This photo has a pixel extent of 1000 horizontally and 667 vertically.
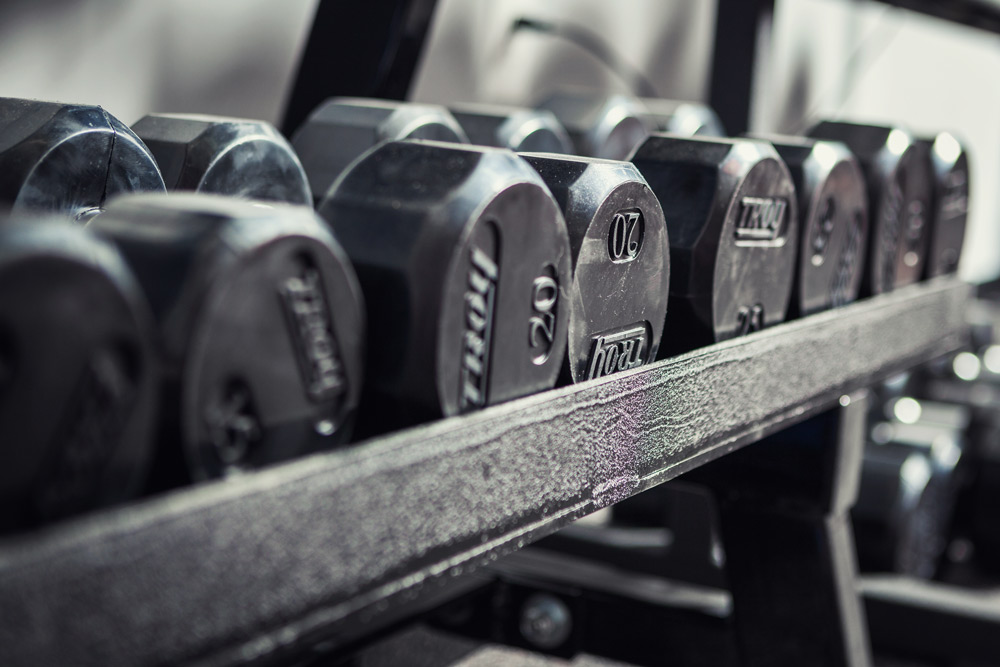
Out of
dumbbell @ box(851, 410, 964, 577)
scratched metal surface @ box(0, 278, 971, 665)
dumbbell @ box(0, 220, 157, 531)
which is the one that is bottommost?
dumbbell @ box(851, 410, 964, 577)

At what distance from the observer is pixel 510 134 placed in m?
0.86

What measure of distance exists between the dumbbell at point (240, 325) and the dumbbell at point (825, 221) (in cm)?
48

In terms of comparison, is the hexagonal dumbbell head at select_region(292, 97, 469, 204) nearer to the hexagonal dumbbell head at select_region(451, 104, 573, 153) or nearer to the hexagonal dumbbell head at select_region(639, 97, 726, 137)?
the hexagonal dumbbell head at select_region(451, 104, 573, 153)

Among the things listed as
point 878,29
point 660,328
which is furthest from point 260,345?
point 878,29

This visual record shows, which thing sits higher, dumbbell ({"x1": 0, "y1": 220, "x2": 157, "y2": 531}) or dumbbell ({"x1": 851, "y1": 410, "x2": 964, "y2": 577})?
dumbbell ({"x1": 0, "y1": 220, "x2": 157, "y2": 531})

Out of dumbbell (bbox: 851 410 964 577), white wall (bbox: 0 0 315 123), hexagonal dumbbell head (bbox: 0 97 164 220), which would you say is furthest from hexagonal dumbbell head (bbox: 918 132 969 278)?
hexagonal dumbbell head (bbox: 0 97 164 220)

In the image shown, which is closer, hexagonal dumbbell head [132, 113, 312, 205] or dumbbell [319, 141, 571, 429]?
dumbbell [319, 141, 571, 429]

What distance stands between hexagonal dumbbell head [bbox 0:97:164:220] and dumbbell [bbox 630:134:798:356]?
12.1 inches

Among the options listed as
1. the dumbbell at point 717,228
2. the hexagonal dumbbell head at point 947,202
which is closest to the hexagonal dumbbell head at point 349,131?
the dumbbell at point 717,228

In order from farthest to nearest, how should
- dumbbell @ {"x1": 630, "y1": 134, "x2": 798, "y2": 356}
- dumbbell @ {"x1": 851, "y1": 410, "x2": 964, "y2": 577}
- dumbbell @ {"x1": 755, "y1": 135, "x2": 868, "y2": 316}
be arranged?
dumbbell @ {"x1": 851, "y1": 410, "x2": 964, "y2": 577} → dumbbell @ {"x1": 755, "y1": 135, "x2": 868, "y2": 316} → dumbbell @ {"x1": 630, "y1": 134, "x2": 798, "y2": 356}

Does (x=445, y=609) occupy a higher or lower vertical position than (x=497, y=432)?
lower

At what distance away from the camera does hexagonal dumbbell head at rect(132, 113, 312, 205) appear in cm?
56

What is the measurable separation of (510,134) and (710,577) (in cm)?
74

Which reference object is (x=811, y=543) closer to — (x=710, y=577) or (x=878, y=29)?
Answer: (x=710, y=577)
